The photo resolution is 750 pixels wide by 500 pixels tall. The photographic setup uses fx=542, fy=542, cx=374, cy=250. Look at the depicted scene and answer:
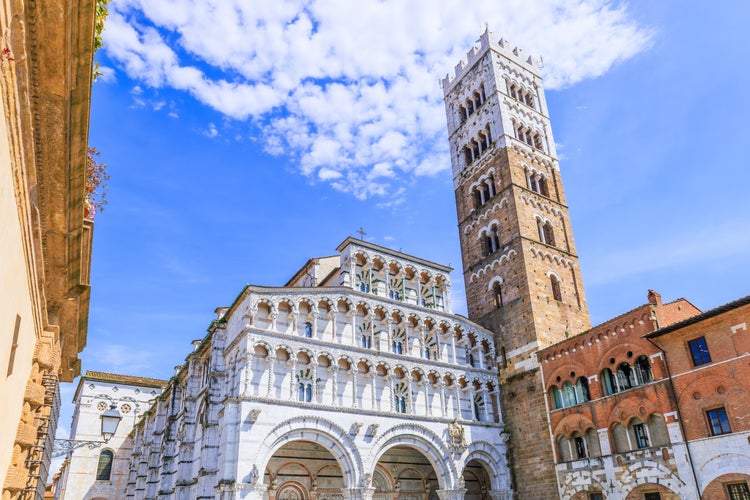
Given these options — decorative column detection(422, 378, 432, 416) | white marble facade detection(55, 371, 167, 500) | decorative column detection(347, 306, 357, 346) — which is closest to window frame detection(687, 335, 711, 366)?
decorative column detection(422, 378, 432, 416)

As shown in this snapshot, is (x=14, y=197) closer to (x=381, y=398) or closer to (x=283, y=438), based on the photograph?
(x=283, y=438)

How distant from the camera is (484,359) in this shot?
32.0m

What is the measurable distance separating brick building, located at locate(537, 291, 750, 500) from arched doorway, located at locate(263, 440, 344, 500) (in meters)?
11.6

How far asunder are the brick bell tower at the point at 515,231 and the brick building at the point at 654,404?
1841 mm

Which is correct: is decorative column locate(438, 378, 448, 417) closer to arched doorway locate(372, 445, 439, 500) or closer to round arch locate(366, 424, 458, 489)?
round arch locate(366, 424, 458, 489)

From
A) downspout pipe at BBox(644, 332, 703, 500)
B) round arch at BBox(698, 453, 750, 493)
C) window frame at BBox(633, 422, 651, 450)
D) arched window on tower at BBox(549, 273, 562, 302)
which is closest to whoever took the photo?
round arch at BBox(698, 453, 750, 493)

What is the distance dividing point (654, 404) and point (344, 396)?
44.6 ft

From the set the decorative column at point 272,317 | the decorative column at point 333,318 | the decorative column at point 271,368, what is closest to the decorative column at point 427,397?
the decorative column at point 333,318

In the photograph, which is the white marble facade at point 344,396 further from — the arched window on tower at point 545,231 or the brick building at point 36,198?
the brick building at point 36,198

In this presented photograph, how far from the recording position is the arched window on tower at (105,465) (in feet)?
148

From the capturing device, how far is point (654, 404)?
2303 cm

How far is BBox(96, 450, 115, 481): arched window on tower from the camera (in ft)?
148

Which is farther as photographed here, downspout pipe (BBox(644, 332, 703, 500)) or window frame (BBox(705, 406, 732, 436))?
downspout pipe (BBox(644, 332, 703, 500))

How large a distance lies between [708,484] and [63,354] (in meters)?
22.6
